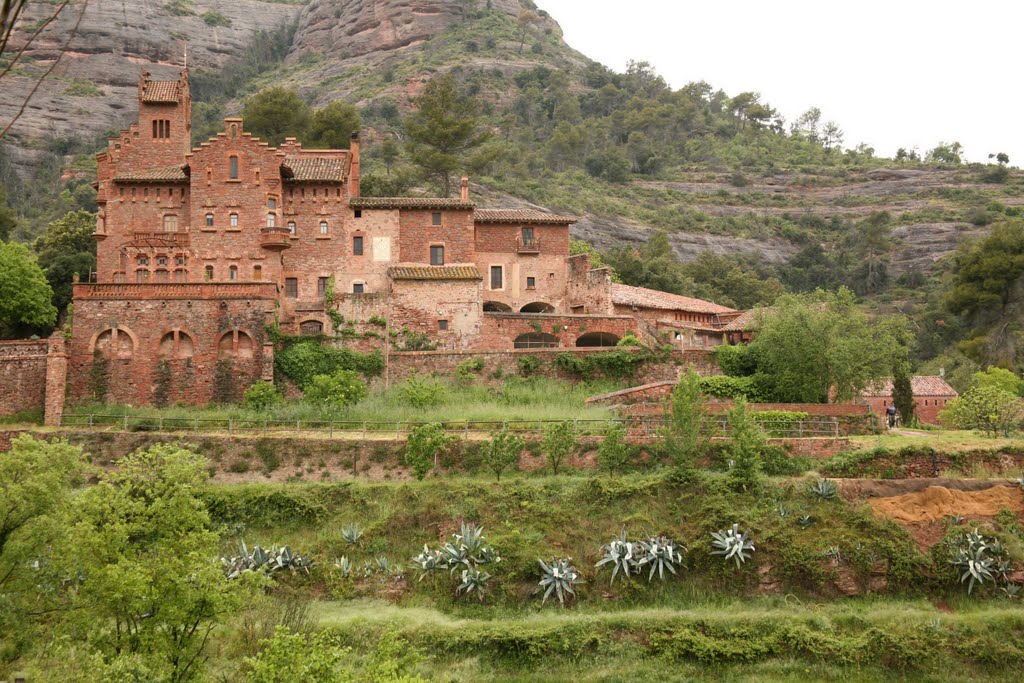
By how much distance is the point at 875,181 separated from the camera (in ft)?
372

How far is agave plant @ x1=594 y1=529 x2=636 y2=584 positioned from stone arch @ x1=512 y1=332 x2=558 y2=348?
15.1 metres

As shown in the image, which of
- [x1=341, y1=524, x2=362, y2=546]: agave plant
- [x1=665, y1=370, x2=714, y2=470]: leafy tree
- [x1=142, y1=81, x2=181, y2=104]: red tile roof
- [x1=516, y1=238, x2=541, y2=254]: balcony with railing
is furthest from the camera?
[x1=516, y1=238, x2=541, y2=254]: balcony with railing

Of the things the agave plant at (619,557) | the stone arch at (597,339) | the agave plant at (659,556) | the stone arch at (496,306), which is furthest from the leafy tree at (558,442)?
the stone arch at (496,306)

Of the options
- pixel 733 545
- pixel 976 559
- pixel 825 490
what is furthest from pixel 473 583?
pixel 976 559

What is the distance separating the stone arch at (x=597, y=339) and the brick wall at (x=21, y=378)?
68.1 ft

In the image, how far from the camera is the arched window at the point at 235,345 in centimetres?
3744

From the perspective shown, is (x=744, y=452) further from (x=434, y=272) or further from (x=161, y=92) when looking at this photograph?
(x=161, y=92)

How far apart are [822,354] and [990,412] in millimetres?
6242

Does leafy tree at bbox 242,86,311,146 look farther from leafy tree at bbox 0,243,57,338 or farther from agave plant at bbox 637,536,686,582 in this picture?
agave plant at bbox 637,536,686,582

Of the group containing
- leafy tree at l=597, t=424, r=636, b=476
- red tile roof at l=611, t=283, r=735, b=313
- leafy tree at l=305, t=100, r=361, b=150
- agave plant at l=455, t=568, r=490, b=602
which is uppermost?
leafy tree at l=305, t=100, r=361, b=150

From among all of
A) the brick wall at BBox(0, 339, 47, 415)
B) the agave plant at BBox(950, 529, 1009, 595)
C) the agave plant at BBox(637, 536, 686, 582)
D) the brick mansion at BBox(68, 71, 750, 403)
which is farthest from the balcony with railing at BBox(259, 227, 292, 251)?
the agave plant at BBox(950, 529, 1009, 595)

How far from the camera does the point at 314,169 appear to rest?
144 ft

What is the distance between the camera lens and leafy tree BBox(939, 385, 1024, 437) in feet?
119

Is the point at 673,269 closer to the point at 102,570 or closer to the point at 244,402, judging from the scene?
the point at 244,402
